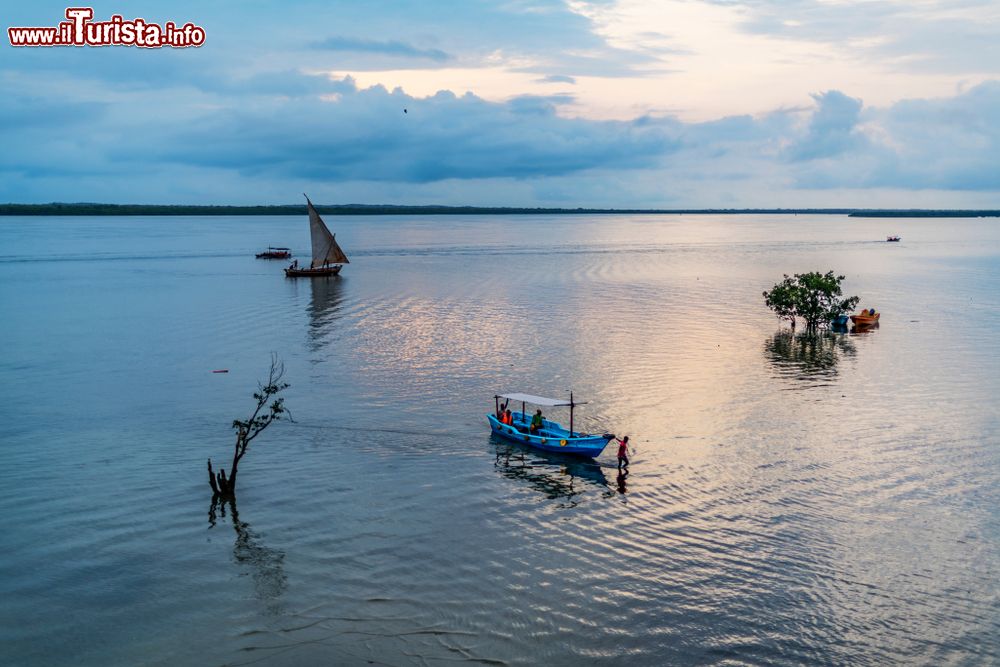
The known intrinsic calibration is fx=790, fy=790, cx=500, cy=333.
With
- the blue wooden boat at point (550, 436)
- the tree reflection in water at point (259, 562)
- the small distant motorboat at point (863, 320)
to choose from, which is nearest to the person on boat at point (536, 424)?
the blue wooden boat at point (550, 436)

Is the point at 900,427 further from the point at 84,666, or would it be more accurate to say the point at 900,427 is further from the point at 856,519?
the point at 84,666

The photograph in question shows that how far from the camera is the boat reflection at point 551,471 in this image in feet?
118

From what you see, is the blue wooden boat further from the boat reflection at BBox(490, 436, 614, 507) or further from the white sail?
the white sail

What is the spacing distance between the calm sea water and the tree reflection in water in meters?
0.13

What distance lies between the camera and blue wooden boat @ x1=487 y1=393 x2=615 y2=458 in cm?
3872

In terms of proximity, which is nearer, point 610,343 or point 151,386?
point 151,386

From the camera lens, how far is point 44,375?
57.2 metres

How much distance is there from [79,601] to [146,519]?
603 cm

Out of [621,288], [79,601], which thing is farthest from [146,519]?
[621,288]

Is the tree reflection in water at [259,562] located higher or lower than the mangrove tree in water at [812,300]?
lower

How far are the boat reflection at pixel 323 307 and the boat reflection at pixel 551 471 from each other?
102 feet

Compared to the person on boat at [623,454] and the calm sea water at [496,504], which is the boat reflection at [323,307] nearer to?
the calm sea water at [496,504]

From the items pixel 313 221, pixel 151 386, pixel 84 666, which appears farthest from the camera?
pixel 313 221

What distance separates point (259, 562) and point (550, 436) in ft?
56.6
